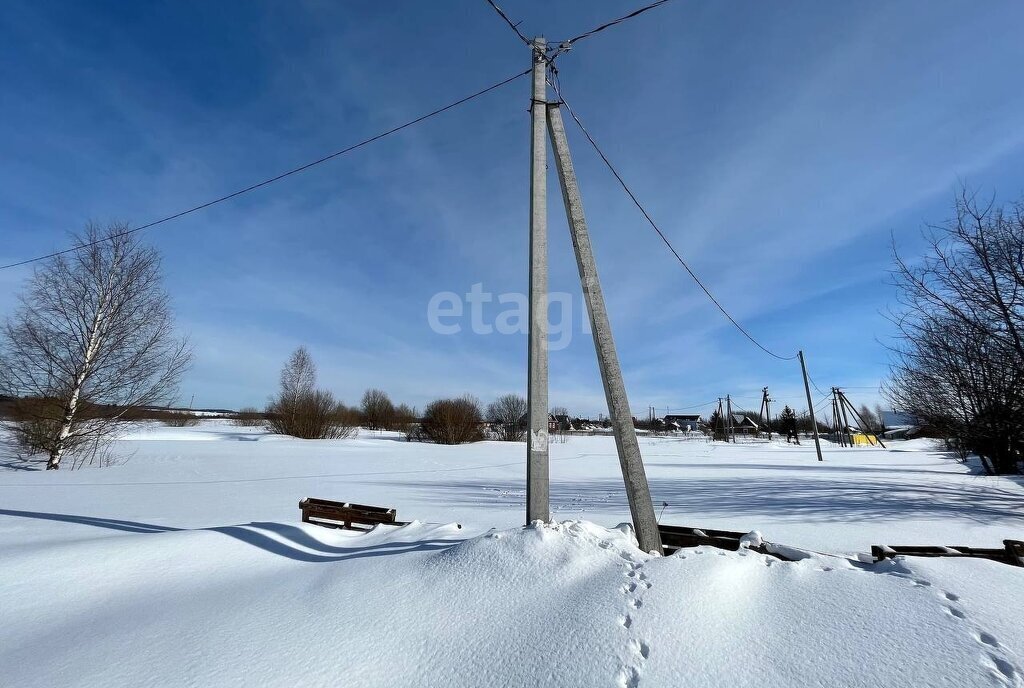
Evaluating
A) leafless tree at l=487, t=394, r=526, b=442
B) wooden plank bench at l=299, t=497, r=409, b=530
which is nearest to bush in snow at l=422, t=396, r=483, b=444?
leafless tree at l=487, t=394, r=526, b=442

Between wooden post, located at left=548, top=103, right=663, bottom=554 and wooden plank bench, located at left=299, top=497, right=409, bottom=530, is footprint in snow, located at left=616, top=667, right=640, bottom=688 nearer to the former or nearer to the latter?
wooden post, located at left=548, top=103, right=663, bottom=554

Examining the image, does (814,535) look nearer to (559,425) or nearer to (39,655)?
(39,655)

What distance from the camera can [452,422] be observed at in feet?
107

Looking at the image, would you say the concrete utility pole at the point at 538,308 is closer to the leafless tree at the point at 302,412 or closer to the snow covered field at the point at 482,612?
the snow covered field at the point at 482,612

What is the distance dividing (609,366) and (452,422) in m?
29.7

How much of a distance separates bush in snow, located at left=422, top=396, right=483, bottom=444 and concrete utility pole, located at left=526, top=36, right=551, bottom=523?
2940 cm

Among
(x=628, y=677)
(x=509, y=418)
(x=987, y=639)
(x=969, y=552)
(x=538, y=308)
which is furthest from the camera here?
(x=509, y=418)

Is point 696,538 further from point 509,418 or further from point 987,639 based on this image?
point 509,418

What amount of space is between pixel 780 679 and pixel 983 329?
8.46m

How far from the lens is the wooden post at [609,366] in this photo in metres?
3.70

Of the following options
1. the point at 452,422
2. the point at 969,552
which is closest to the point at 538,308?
the point at 969,552

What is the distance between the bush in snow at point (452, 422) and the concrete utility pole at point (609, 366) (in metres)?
29.6

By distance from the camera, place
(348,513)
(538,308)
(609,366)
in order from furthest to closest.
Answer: (348,513) < (538,308) < (609,366)

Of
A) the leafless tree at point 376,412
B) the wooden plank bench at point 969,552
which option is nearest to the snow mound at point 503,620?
the wooden plank bench at point 969,552
